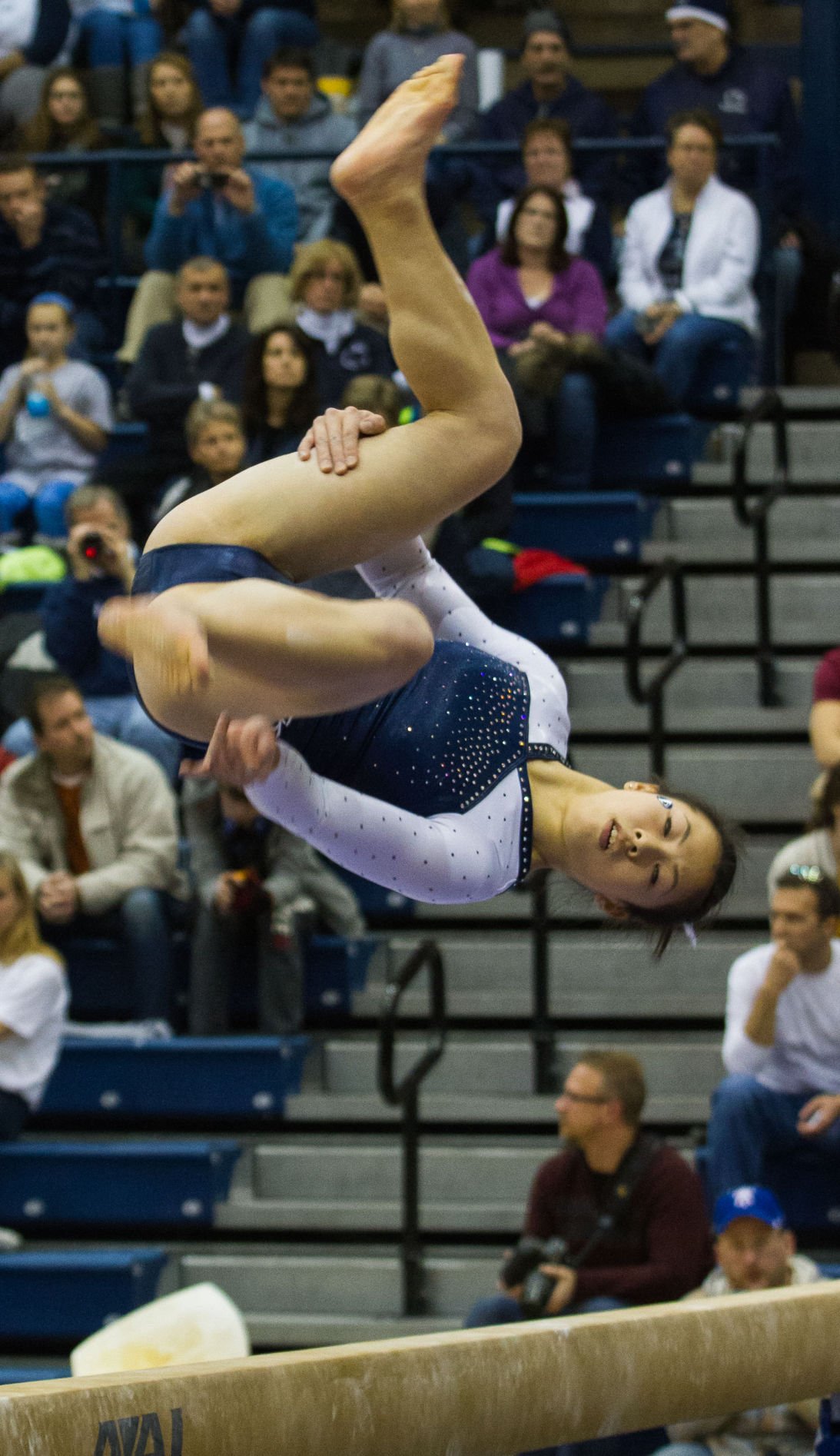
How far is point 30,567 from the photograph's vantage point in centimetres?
777

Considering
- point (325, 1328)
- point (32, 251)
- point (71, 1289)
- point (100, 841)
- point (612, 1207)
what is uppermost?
point (32, 251)

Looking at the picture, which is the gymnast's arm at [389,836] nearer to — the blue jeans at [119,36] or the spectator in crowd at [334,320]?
the spectator in crowd at [334,320]

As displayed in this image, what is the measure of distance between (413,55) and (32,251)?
1773 mm

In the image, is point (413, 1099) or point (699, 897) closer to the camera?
point (699, 897)

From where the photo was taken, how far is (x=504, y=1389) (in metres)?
3.11

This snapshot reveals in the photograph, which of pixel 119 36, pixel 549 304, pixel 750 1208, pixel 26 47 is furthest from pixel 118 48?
pixel 750 1208

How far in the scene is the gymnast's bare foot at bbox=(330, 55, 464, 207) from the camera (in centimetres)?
321

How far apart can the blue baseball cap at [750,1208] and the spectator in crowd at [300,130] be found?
489 cm

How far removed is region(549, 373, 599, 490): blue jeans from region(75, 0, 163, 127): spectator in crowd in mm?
3133

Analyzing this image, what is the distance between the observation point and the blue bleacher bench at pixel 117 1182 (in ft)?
21.1

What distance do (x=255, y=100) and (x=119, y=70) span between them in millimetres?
778

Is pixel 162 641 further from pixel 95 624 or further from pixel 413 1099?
pixel 95 624

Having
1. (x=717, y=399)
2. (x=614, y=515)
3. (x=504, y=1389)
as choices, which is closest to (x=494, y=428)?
(x=504, y=1389)

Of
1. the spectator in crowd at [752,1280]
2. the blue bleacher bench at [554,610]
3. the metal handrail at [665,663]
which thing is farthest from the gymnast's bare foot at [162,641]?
the blue bleacher bench at [554,610]
